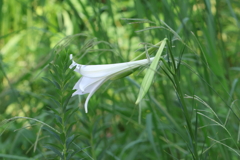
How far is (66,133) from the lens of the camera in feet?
2.52

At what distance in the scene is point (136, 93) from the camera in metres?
1.73

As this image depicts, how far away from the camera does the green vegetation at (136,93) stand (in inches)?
29.8

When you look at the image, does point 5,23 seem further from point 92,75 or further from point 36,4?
point 92,75

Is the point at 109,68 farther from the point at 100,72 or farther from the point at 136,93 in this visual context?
the point at 136,93

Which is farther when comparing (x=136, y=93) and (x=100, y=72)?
(x=136, y=93)

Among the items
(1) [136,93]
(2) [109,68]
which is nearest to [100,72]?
(2) [109,68]

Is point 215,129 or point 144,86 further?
point 215,129

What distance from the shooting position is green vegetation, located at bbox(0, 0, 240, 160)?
756mm

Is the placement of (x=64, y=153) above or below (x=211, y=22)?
below

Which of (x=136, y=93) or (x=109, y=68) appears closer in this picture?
(x=109, y=68)

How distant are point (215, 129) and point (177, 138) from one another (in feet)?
1.28

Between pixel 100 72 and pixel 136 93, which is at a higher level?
pixel 100 72

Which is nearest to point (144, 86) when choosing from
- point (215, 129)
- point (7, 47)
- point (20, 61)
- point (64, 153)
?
point (64, 153)

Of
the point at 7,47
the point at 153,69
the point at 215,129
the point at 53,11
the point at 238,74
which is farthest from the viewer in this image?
the point at 53,11
